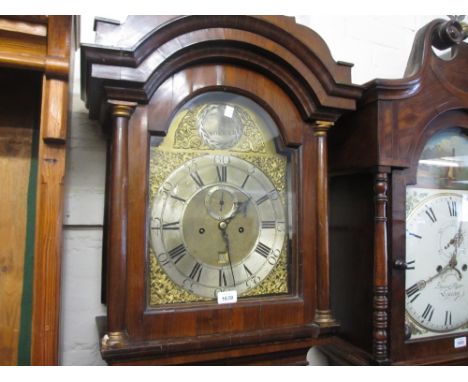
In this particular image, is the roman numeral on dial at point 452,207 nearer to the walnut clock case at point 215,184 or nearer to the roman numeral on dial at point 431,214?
the roman numeral on dial at point 431,214

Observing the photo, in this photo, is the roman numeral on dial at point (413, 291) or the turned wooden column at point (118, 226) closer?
the turned wooden column at point (118, 226)

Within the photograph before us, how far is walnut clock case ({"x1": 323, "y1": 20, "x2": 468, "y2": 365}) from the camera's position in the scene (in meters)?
0.88

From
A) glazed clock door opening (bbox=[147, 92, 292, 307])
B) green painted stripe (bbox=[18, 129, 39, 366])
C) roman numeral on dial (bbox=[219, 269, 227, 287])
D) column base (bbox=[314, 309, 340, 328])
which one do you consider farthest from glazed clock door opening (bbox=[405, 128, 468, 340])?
green painted stripe (bbox=[18, 129, 39, 366])

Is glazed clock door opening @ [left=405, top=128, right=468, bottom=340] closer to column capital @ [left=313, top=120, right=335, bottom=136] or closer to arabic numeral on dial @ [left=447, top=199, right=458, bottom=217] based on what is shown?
arabic numeral on dial @ [left=447, top=199, right=458, bottom=217]

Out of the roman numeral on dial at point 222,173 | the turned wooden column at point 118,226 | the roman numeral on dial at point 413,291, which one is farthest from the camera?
the roman numeral on dial at point 413,291

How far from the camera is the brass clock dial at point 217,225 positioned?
2.45 feet

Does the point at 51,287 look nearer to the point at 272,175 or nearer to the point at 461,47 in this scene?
the point at 272,175

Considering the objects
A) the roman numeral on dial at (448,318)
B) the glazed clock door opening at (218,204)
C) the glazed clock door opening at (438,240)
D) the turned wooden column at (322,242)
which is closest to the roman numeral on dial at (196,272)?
the glazed clock door opening at (218,204)

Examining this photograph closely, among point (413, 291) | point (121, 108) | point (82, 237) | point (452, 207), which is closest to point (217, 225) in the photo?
point (121, 108)

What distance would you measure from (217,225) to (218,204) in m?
0.04

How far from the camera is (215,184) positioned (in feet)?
2.56

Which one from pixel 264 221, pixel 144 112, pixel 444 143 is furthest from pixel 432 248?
pixel 144 112

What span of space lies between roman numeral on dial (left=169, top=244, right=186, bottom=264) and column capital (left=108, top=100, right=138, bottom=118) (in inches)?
10.2

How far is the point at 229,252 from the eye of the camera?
78 centimetres
